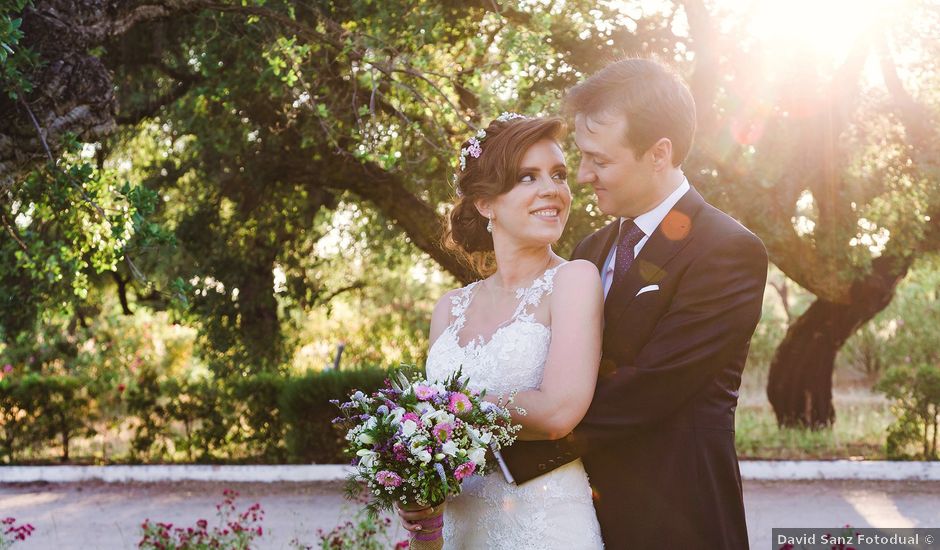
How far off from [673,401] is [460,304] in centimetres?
109

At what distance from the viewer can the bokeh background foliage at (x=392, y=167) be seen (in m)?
9.88

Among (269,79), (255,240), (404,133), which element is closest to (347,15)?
(269,79)

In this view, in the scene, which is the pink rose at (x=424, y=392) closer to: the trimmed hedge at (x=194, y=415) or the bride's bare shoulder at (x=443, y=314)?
the bride's bare shoulder at (x=443, y=314)

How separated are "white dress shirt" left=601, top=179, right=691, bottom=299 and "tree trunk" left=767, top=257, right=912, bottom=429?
11.4m

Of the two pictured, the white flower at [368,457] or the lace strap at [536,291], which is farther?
the lace strap at [536,291]

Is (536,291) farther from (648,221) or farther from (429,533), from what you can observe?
(429,533)

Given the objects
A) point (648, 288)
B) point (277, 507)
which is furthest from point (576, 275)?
point (277, 507)

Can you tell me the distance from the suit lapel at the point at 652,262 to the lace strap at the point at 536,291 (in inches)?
9.2

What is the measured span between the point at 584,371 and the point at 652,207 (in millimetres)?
858

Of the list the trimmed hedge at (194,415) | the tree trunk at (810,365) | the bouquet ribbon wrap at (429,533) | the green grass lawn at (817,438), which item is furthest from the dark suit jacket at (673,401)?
the tree trunk at (810,365)

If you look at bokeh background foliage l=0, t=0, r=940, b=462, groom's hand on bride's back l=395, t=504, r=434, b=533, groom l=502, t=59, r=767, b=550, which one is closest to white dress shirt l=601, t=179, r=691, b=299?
groom l=502, t=59, r=767, b=550

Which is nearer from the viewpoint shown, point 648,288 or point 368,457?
point 368,457

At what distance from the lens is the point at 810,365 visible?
48.3ft

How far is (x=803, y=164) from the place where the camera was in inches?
456
